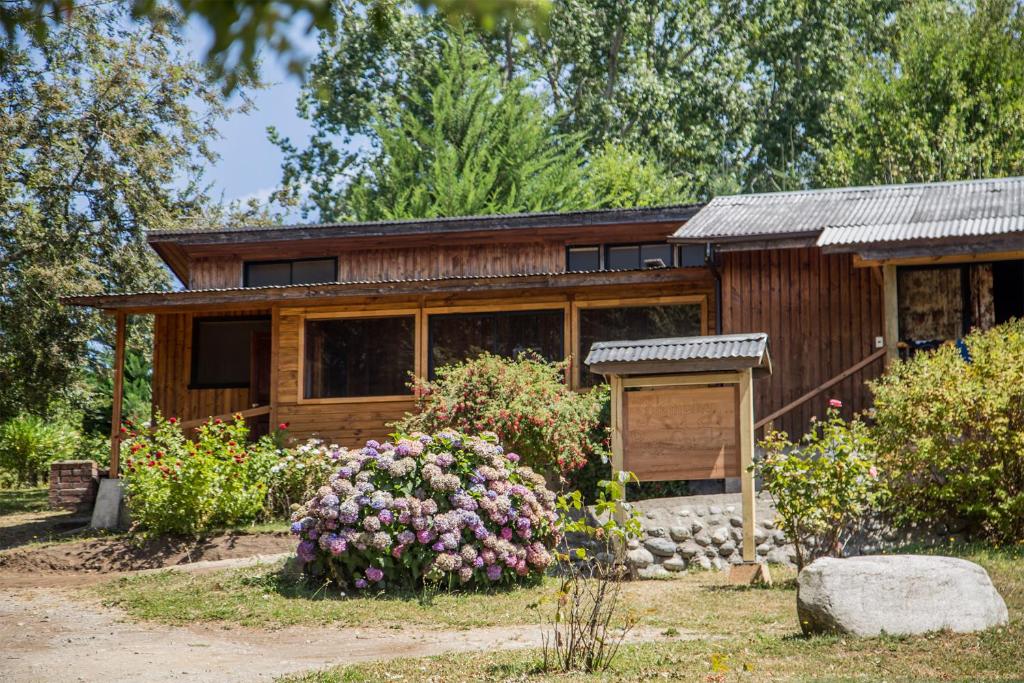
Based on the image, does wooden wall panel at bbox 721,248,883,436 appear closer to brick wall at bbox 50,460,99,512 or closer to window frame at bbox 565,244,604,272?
window frame at bbox 565,244,604,272

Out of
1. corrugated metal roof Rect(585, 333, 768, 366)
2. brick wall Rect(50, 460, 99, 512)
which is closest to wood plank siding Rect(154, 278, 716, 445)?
brick wall Rect(50, 460, 99, 512)

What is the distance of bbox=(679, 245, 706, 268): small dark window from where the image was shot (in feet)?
67.3

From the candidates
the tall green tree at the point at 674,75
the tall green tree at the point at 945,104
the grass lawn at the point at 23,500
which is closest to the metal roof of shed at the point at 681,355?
the grass lawn at the point at 23,500

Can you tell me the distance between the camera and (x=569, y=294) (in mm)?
18781

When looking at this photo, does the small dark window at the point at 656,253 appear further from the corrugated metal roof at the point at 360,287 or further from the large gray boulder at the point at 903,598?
the large gray boulder at the point at 903,598

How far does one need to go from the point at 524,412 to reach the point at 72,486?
8034mm

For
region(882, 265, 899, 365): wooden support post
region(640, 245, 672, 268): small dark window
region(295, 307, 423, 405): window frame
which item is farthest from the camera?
region(640, 245, 672, 268): small dark window

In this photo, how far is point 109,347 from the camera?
25.9m

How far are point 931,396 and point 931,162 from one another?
68.8ft

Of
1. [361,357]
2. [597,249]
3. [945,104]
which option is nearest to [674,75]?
[945,104]

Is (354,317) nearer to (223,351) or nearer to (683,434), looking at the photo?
(223,351)

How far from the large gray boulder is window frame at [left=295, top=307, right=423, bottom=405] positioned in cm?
1089

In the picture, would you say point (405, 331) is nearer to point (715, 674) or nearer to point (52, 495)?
point (52, 495)

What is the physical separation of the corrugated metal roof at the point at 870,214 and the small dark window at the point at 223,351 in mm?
7724
